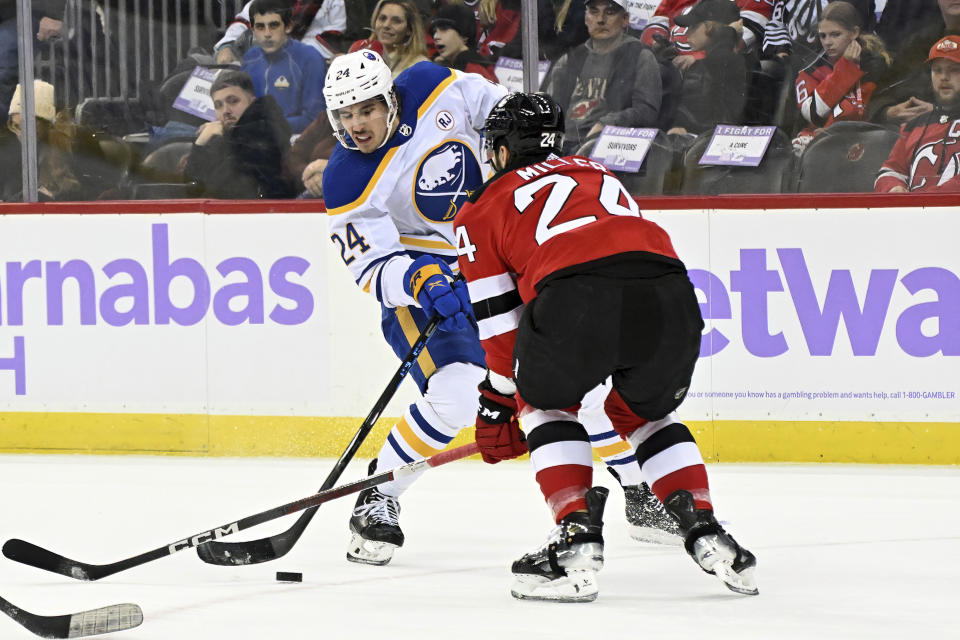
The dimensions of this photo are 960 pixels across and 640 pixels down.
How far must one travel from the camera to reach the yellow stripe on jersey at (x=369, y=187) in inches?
129

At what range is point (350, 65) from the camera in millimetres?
3236

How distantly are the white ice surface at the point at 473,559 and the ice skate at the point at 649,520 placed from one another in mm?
44

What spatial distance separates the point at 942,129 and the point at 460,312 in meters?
2.15

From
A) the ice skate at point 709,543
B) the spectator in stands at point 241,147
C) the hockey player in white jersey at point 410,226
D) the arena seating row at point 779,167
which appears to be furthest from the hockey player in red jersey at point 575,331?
the spectator in stands at point 241,147

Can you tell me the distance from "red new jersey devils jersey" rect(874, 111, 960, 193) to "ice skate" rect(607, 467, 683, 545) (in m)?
1.66

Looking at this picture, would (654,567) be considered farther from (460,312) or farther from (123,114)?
(123,114)

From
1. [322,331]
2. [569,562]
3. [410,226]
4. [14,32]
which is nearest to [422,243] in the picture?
[410,226]

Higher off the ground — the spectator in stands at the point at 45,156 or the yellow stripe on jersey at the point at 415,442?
the spectator in stands at the point at 45,156

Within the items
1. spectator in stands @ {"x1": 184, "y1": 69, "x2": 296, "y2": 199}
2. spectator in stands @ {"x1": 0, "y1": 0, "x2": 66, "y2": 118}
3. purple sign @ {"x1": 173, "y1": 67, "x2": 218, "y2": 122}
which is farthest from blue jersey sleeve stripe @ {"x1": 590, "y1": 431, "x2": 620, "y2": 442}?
spectator in stands @ {"x1": 0, "y1": 0, "x2": 66, "y2": 118}

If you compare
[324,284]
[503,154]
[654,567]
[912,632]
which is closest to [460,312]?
[503,154]

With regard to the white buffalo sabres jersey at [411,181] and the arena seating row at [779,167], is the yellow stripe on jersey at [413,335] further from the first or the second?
the arena seating row at [779,167]

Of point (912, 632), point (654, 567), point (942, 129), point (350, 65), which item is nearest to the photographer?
point (912, 632)

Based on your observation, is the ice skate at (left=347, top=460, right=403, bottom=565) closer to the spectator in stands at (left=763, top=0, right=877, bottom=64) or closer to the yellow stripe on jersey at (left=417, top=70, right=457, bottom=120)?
the yellow stripe on jersey at (left=417, top=70, right=457, bottom=120)

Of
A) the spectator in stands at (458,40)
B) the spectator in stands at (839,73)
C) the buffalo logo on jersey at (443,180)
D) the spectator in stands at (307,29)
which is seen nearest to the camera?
the buffalo logo on jersey at (443,180)
